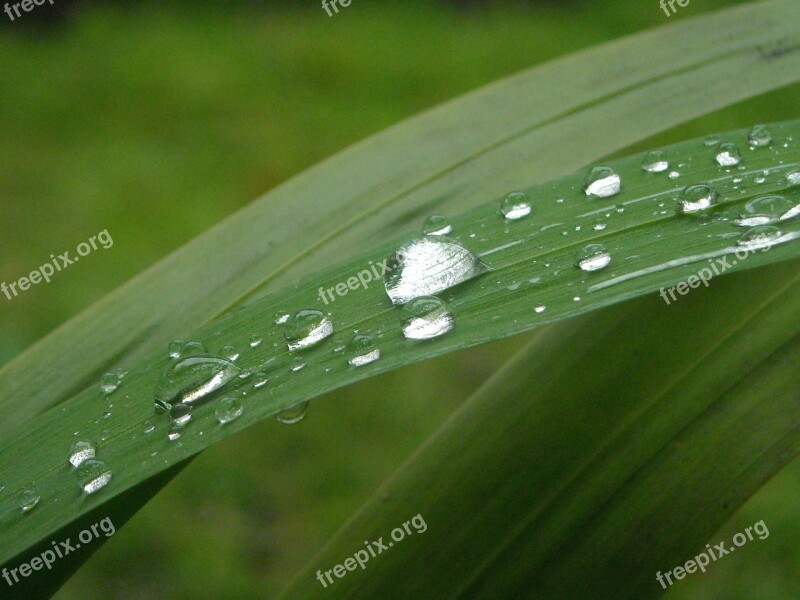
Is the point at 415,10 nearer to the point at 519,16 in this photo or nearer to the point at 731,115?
the point at 519,16

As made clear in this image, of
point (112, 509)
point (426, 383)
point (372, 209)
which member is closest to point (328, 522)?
point (426, 383)

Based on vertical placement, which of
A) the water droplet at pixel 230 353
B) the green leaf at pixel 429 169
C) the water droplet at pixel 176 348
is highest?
the green leaf at pixel 429 169

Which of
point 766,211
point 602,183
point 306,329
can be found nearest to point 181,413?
point 306,329

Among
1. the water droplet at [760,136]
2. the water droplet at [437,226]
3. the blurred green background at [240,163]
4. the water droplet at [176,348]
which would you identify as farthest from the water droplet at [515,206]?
the blurred green background at [240,163]

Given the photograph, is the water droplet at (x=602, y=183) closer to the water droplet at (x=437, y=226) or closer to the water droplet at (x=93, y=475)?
the water droplet at (x=437, y=226)

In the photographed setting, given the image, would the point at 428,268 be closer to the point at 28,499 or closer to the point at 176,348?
the point at 176,348

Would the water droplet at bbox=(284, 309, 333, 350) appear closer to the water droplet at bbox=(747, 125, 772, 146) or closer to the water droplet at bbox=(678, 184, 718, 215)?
the water droplet at bbox=(678, 184, 718, 215)
